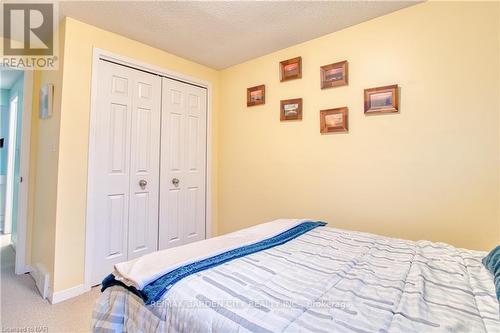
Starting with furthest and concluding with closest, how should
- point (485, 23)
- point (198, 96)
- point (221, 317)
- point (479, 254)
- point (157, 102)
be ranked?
point (198, 96) < point (157, 102) < point (485, 23) < point (479, 254) < point (221, 317)

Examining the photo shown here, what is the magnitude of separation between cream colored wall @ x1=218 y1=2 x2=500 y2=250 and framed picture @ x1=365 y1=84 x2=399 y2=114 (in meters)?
0.05

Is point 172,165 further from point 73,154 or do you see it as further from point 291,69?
point 291,69

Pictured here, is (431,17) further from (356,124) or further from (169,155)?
(169,155)

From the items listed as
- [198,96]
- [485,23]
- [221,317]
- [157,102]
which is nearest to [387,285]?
[221,317]

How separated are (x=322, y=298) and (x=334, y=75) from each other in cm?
200

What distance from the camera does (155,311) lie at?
33.9 inches

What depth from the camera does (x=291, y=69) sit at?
257 cm

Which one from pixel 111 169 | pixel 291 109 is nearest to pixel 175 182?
pixel 111 169

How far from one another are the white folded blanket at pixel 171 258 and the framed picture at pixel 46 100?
6.13ft

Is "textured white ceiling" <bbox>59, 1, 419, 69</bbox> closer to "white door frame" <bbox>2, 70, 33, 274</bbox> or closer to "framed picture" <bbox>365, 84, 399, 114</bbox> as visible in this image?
"framed picture" <bbox>365, 84, 399, 114</bbox>

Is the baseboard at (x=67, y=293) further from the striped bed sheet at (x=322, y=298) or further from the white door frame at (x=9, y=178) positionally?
the white door frame at (x=9, y=178)

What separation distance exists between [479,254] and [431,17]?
1.68 meters

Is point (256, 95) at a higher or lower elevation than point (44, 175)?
higher

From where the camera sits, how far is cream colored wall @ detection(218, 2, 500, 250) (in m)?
1.69
